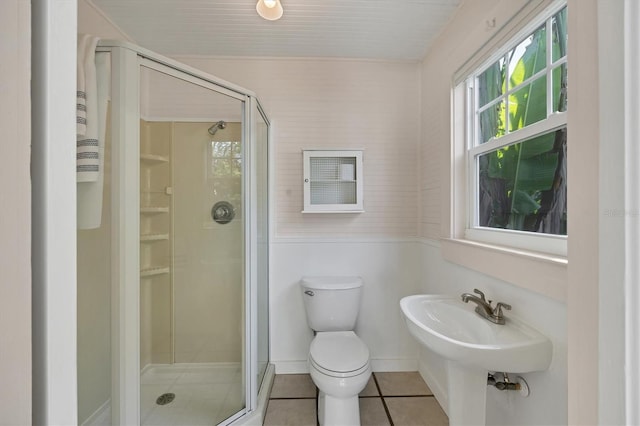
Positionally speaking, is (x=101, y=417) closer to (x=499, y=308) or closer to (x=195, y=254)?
(x=195, y=254)

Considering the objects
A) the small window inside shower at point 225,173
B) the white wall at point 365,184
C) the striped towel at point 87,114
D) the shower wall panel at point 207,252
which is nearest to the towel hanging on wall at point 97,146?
the striped towel at point 87,114

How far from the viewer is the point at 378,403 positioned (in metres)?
1.60

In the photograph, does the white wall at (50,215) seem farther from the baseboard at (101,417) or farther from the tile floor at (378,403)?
the tile floor at (378,403)

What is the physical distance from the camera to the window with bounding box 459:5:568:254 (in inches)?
37.3

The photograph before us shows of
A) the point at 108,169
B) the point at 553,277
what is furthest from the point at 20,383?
the point at 553,277

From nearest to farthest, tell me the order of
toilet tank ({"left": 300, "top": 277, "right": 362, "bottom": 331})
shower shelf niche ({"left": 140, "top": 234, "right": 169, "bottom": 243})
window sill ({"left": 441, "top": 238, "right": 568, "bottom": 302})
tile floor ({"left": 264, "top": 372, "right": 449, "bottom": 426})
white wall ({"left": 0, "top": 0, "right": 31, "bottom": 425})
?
white wall ({"left": 0, "top": 0, "right": 31, "bottom": 425}) < window sill ({"left": 441, "top": 238, "right": 568, "bottom": 302}) < shower shelf niche ({"left": 140, "top": 234, "right": 169, "bottom": 243}) < tile floor ({"left": 264, "top": 372, "right": 449, "bottom": 426}) < toilet tank ({"left": 300, "top": 277, "right": 362, "bottom": 331})

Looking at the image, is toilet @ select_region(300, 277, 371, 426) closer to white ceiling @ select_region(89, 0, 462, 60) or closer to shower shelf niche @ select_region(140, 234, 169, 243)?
shower shelf niche @ select_region(140, 234, 169, 243)

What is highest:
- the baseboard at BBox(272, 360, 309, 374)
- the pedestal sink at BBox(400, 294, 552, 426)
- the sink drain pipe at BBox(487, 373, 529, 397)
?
the pedestal sink at BBox(400, 294, 552, 426)

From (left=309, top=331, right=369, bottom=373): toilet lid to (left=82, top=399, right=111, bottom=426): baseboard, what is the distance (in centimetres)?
87

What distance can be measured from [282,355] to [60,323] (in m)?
1.87

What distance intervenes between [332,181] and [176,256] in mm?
1105

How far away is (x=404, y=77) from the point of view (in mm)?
1968

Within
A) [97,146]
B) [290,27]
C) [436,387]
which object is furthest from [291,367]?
[290,27]
